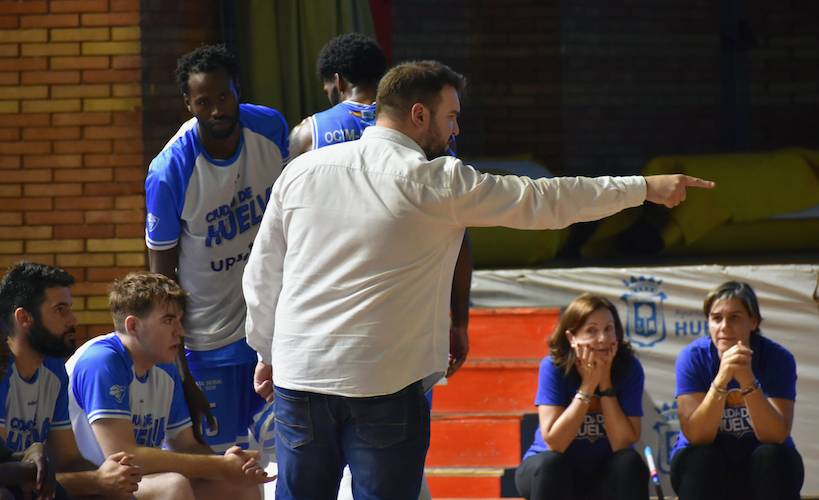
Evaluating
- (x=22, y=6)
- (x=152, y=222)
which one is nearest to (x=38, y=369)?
(x=152, y=222)

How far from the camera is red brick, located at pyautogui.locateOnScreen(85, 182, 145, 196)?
6.31 metres


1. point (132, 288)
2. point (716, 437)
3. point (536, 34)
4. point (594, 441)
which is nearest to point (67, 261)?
point (132, 288)

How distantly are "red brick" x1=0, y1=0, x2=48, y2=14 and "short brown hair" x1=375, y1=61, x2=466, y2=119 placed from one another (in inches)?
140

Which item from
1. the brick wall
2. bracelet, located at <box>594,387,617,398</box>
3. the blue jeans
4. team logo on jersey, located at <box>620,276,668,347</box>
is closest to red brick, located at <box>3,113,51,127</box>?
the brick wall

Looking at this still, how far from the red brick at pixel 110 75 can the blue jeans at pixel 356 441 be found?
10.8 ft

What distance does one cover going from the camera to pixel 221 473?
4.14 meters

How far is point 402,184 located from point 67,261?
356 cm

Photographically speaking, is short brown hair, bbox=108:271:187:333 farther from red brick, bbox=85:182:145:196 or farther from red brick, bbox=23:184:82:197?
red brick, bbox=23:184:82:197

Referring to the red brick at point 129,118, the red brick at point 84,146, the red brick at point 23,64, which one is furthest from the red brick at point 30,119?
the red brick at point 129,118

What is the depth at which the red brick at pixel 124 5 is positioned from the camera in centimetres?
626

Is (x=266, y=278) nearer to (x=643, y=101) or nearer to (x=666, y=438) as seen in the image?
(x=666, y=438)

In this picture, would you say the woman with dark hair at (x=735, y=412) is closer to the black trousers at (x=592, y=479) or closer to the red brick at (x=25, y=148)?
the black trousers at (x=592, y=479)

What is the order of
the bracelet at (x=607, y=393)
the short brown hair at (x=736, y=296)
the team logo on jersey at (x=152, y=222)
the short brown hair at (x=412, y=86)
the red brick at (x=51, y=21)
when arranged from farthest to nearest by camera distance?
the red brick at (x=51, y=21)
the short brown hair at (x=736, y=296)
the bracelet at (x=607, y=393)
the team logo on jersey at (x=152, y=222)
the short brown hair at (x=412, y=86)

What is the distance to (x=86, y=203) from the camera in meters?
6.33
